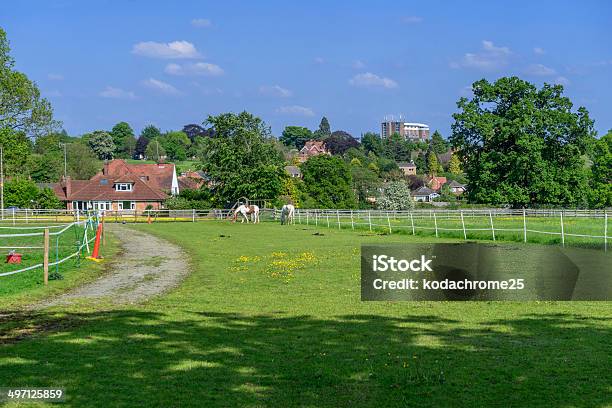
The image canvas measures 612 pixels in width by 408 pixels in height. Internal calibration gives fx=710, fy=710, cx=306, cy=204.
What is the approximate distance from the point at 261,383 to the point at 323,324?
3980 millimetres

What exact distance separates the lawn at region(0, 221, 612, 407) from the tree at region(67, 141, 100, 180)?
429 ft

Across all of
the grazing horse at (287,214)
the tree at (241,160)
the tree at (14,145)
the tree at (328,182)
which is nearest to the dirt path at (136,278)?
the grazing horse at (287,214)

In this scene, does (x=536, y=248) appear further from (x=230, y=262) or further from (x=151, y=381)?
(x=151, y=381)

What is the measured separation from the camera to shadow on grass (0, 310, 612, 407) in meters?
7.39

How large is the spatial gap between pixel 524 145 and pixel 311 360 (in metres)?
60.2

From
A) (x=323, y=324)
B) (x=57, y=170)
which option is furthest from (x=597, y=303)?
(x=57, y=170)

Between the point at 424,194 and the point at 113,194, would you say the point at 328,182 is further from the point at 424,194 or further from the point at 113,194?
the point at 424,194

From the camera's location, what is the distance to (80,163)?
14150cm

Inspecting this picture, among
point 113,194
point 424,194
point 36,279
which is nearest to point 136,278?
point 36,279

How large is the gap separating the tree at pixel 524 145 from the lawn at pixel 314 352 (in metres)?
54.0

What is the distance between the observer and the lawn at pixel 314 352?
744 centimetres

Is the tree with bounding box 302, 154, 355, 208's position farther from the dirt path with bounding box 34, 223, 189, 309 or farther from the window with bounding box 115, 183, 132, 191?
the dirt path with bounding box 34, 223, 189, 309

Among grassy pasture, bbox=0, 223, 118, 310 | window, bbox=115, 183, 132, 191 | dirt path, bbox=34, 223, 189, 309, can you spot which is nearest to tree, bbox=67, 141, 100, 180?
window, bbox=115, 183, 132, 191

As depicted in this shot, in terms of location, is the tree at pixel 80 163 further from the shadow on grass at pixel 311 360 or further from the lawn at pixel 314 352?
the shadow on grass at pixel 311 360
